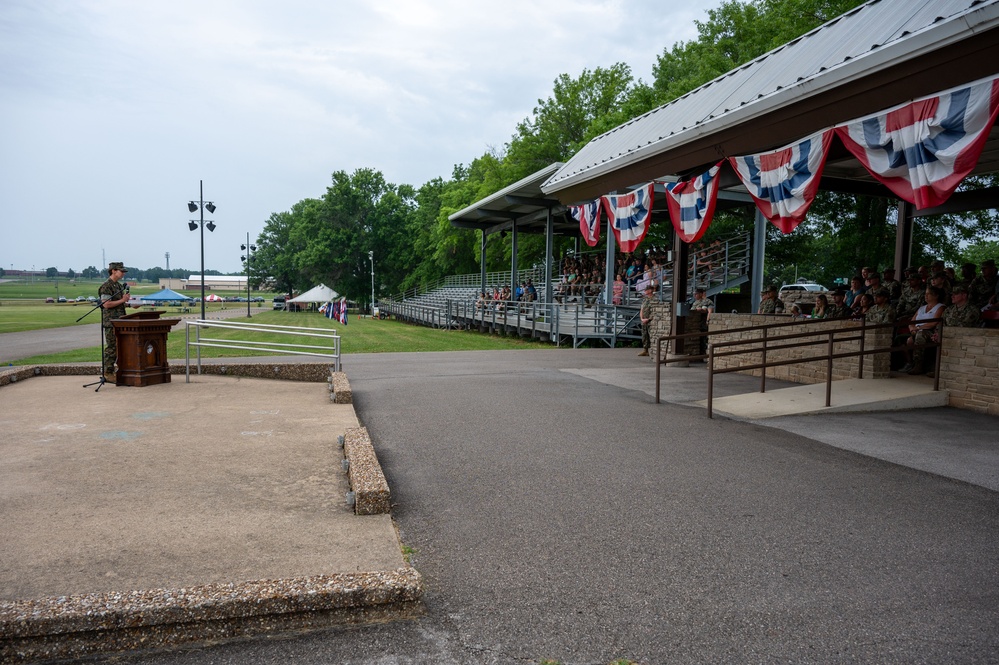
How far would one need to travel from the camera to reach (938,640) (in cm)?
295

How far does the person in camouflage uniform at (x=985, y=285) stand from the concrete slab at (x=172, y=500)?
10.2 metres

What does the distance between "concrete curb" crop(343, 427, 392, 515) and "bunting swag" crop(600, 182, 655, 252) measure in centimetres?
918

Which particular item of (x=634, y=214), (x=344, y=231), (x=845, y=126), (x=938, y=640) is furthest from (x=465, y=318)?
(x=344, y=231)

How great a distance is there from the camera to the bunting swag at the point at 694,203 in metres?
11.5

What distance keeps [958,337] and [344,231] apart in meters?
68.2

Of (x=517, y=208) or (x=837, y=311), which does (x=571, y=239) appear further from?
(x=837, y=311)

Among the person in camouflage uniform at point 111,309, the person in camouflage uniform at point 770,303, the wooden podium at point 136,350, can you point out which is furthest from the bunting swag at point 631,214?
the person in camouflage uniform at point 111,309

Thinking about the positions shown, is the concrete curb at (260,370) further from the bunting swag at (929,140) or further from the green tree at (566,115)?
the green tree at (566,115)

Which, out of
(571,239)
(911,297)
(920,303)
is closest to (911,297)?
(911,297)

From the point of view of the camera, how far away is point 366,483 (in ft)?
14.8

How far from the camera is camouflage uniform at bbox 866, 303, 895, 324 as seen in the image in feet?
33.9

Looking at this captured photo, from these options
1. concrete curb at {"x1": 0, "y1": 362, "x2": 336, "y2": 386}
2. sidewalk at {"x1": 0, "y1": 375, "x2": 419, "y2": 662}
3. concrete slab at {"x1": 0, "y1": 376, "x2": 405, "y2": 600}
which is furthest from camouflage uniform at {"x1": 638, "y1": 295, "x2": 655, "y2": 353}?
sidewalk at {"x1": 0, "y1": 375, "x2": 419, "y2": 662}

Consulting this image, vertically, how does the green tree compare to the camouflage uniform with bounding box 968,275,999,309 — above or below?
above

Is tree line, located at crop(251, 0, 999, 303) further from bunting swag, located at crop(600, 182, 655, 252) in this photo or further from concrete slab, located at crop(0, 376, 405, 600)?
concrete slab, located at crop(0, 376, 405, 600)
